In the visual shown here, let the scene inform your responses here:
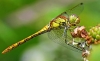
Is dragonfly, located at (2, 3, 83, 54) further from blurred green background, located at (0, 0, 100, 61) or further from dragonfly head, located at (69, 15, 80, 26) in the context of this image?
blurred green background, located at (0, 0, 100, 61)

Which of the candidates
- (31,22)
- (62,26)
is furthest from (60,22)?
(31,22)

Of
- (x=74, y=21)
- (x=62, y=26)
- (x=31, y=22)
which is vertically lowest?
(x=31, y=22)

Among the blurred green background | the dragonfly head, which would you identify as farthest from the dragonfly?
the blurred green background

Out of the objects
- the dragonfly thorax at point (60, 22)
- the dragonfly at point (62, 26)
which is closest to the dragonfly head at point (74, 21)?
the dragonfly at point (62, 26)

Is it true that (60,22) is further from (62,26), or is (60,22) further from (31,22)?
(31,22)

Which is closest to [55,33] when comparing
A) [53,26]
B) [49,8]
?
[53,26]

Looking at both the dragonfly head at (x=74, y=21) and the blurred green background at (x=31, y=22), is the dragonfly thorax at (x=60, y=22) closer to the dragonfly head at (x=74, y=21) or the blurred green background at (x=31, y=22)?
the dragonfly head at (x=74, y=21)

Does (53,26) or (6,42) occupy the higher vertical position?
(53,26)

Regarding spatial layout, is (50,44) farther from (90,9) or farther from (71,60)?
(71,60)

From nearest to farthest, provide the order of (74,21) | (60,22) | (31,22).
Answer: (74,21), (60,22), (31,22)
